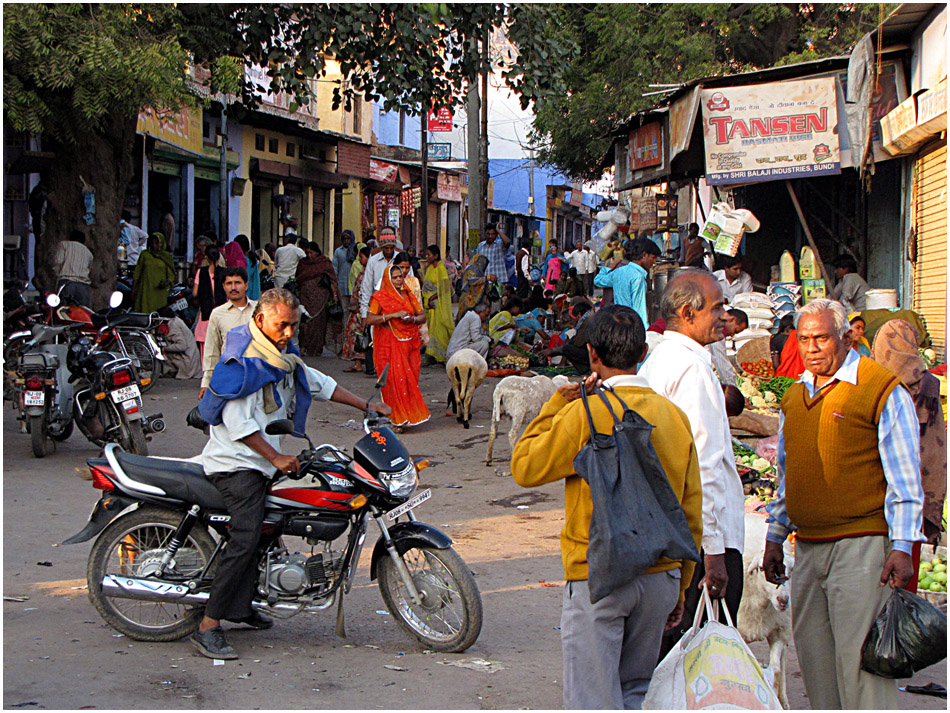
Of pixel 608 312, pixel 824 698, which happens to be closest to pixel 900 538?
pixel 824 698

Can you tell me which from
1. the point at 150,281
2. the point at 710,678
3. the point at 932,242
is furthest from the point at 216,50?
the point at 710,678

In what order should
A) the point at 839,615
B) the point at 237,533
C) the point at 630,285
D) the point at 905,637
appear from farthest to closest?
the point at 630,285
the point at 237,533
the point at 839,615
the point at 905,637

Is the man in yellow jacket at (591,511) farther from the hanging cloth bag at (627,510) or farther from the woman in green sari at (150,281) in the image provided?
the woman in green sari at (150,281)

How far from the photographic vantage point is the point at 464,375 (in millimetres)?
11195

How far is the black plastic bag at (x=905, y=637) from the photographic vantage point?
10.6 ft

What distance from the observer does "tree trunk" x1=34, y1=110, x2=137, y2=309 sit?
13148 millimetres

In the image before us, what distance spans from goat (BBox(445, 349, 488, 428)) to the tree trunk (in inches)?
214

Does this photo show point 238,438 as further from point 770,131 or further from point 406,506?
point 770,131

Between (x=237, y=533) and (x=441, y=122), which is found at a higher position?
(x=441, y=122)

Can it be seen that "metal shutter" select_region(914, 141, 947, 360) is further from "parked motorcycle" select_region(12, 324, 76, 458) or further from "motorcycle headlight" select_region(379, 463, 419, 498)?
"parked motorcycle" select_region(12, 324, 76, 458)

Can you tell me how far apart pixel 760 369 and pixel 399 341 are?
3.91 m

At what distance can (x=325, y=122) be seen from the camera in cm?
3119

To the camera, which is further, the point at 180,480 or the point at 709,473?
the point at 180,480

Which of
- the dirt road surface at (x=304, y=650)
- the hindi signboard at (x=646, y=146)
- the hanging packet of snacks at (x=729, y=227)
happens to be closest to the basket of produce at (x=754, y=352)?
the hanging packet of snacks at (x=729, y=227)
